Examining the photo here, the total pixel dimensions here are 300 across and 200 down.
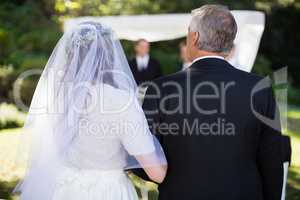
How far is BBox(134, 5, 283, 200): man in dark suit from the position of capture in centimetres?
282

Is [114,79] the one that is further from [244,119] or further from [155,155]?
[244,119]

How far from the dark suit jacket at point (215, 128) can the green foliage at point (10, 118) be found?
31.7 ft

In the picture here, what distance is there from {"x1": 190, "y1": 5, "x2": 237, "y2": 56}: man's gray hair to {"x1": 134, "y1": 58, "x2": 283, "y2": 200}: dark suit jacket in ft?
0.28

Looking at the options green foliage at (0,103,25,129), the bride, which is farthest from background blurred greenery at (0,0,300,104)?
the bride

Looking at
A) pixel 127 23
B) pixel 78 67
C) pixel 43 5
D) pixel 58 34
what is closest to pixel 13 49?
pixel 58 34

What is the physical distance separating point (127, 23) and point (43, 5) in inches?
581

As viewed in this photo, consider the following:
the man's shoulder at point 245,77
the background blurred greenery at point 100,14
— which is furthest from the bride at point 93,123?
the background blurred greenery at point 100,14

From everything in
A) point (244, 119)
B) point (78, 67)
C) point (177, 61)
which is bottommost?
point (177, 61)

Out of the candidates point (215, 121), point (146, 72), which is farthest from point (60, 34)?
point (215, 121)

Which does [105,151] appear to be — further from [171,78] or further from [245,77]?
[245,77]

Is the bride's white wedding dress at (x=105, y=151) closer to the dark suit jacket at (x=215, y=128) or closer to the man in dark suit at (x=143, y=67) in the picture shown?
the dark suit jacket at (x=215, y=128)

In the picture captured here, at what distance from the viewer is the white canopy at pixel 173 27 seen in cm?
936

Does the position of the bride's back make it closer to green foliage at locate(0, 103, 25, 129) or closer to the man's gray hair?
the man's gray hair

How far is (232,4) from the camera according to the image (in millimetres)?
21031
